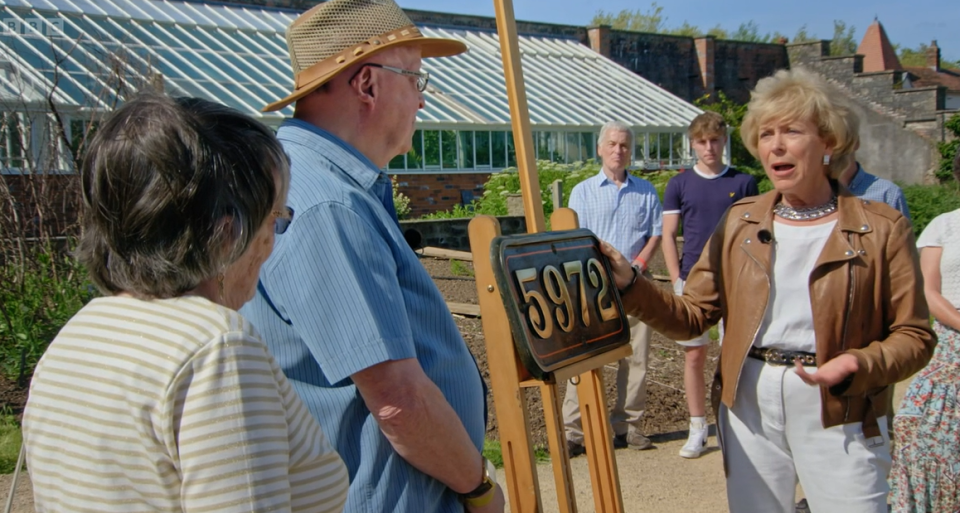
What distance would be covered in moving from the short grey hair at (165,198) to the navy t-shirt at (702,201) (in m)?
4.71

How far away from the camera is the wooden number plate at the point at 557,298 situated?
8.36 ft

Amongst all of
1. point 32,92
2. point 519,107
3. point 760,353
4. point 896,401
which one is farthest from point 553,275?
point 32,92

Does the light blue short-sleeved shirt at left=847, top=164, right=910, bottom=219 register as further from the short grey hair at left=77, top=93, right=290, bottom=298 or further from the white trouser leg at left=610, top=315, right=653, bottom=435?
the short grey hair at left=77, top=93, right=290, bottom=298

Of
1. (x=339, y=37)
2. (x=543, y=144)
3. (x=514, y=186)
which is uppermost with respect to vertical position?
(x=339, y=37)

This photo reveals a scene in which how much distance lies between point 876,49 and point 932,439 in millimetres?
55998

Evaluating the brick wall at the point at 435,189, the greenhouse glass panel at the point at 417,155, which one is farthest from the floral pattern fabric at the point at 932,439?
the greenhouse glass panel at the point at 417,155

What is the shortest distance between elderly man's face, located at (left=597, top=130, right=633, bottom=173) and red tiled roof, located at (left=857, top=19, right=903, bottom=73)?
52.5m

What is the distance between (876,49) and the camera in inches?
2132

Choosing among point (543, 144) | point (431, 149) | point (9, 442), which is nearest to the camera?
point (9, 442)

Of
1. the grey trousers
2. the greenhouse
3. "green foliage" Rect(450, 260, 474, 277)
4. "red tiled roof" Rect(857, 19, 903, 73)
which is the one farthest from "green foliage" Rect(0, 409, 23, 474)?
"red tiled roof" Rect(857, 19, 903, 73)

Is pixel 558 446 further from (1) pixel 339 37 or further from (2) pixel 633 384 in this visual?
(2) pixel 633 384

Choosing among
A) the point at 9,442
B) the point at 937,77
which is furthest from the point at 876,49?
the point at 9,442

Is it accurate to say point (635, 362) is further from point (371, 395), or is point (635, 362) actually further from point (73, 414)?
point (73, 414)

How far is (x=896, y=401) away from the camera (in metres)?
6.93
